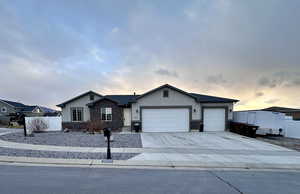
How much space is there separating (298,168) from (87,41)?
17.5 meters

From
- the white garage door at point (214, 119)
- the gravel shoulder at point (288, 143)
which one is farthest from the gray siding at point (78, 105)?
the gravel shoulder at point (288, 143)

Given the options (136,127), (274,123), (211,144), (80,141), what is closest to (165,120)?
(136,127)

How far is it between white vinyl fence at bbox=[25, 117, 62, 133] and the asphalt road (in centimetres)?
1249

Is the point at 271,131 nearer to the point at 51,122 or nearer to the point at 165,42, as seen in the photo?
the point at 165,42

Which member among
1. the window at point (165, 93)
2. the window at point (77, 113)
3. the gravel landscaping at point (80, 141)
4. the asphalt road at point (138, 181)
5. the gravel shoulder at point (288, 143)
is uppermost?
the window at point (165, 93)

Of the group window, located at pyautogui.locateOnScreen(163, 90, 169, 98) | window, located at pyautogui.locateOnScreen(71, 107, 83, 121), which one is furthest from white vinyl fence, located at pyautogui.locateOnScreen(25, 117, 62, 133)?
window, located at pyautogui.locateOnScreen(163, 90, 169, 98)

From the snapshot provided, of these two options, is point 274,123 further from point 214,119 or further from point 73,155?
point 73,155

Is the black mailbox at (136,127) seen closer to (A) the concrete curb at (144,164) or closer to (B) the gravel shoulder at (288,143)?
(A) the concrete curb at (144,164)

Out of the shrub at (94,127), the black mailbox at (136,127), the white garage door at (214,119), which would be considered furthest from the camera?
the white garage door at (214,119)

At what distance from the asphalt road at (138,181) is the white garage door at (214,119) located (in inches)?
456

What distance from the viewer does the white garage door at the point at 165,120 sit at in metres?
16.9

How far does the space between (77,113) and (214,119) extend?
→ 16204 millimetres

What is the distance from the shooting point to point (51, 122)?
721 inches

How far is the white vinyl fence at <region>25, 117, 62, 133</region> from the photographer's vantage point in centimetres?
1636
